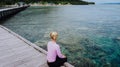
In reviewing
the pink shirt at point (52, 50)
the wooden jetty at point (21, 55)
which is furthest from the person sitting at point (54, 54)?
the wooden jetty at point (21, 55)

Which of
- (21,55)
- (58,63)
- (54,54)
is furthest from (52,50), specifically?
(21,55)

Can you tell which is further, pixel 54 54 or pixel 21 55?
pixel 21 55

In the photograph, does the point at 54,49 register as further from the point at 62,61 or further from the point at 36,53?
the point at 36,53

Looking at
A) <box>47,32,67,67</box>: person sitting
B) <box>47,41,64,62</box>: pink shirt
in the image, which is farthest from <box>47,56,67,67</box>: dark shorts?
<box>47,41,64,62</box>: pink shirt

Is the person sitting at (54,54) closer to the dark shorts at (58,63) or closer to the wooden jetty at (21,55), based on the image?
the dark shorts at (58,63)

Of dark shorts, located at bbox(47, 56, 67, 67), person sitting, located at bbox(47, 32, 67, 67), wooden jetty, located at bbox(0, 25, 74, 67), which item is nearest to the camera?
person sitting, located at bbox(47, 32, 67, 67)

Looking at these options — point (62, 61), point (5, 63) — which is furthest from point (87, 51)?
point (5, 63)

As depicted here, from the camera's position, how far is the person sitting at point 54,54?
17.9 ft

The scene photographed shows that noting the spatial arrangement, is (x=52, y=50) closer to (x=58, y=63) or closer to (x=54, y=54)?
(x=54, y=54)

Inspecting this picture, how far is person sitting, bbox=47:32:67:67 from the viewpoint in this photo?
5457mm

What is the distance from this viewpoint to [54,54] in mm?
5648

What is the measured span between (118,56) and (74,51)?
3110 millimetres

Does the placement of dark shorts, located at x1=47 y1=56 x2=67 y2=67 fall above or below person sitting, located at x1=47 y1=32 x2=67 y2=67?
below

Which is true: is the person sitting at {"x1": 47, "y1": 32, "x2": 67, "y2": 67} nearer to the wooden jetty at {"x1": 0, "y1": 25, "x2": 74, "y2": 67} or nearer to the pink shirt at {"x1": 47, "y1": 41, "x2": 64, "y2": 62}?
the pink shirt at {"x1": 47, "y1": 41, "x2": 64, "y2": 62}
